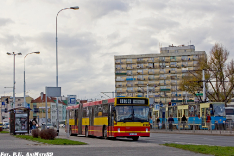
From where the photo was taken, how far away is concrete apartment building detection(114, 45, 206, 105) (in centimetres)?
12469

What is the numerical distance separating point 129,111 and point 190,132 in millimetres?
15319

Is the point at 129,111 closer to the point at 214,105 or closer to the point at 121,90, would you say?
the point at 214,105

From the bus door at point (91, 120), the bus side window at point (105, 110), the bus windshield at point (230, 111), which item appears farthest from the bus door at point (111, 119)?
the bus windshield at point (230, 111)

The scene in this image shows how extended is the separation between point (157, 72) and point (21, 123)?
9239 centimetres

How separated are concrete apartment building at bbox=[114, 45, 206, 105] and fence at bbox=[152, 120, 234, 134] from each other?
74.1 metres

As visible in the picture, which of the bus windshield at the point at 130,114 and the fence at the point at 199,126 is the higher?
the bus windshield at the point at 130,114

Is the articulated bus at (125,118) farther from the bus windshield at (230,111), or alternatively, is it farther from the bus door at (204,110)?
the bus windshield at (230,111)

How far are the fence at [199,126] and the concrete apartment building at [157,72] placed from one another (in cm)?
7406

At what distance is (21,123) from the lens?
37.7 meters

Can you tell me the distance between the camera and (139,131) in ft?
88.7

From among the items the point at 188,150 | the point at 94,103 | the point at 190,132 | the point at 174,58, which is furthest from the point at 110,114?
the point at 174,58

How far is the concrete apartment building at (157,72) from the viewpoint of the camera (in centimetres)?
12469

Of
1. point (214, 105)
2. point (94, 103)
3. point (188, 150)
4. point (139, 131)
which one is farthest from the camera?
point (214, 105)

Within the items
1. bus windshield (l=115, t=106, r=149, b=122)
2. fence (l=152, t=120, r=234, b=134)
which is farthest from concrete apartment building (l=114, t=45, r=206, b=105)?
bus windshield (l=115, t=106, r=149, b=122)
